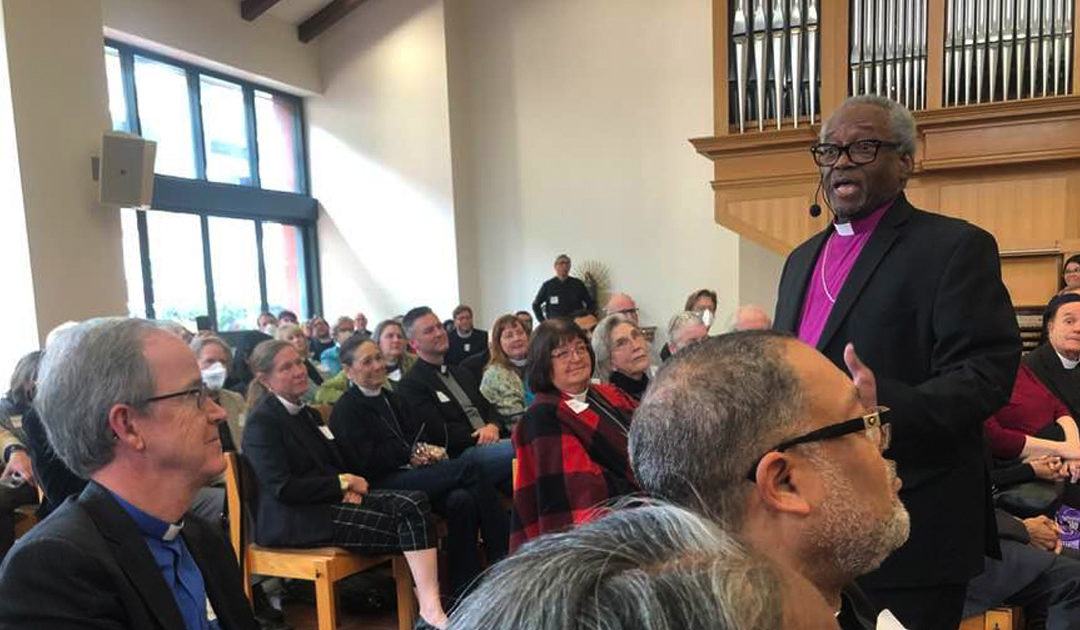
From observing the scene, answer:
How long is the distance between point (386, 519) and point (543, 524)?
0.88 meters

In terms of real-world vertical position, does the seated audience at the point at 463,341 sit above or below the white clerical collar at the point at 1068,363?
below

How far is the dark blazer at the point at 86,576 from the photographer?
1.09 metres

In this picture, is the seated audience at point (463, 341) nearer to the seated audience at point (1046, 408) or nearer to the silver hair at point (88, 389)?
the seated audience at point (1046, 408)

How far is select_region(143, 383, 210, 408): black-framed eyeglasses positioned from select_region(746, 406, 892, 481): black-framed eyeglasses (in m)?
1.03

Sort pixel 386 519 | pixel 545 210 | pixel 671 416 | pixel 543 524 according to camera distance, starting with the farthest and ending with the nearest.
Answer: pixel 545 210 → pixel 386 519 → pixel 543 524 → pixel 671 416

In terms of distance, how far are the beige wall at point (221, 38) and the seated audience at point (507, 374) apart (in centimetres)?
542

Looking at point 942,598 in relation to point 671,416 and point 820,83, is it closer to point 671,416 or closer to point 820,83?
point 671,416

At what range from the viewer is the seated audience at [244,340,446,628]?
9.15 ft

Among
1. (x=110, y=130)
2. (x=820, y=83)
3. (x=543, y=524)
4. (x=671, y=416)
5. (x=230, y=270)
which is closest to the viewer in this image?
(x=671, y=416)

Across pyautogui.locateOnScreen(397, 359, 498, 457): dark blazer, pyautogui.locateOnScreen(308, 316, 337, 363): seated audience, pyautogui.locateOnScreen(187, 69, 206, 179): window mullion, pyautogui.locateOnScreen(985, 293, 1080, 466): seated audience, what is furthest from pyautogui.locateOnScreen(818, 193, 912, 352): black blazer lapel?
pyautogui.locateOnScreen(187, 69, 206, 179): window mullion

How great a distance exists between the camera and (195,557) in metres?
1.44

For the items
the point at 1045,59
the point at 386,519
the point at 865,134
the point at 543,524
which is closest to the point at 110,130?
the point at 386,519

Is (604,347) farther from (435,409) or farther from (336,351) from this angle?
(336,351)

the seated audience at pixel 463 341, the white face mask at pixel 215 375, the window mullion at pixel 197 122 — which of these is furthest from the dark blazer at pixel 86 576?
the window mullion at pixel 197 122
